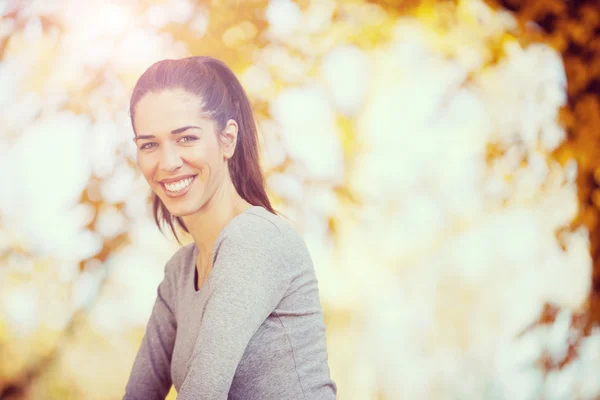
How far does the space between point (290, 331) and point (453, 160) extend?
5.22ft

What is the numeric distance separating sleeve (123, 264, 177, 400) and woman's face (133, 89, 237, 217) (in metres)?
0.20

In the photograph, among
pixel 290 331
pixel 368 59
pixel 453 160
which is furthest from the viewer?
pixel 453 160

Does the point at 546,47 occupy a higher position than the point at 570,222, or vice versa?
the point at 546,47

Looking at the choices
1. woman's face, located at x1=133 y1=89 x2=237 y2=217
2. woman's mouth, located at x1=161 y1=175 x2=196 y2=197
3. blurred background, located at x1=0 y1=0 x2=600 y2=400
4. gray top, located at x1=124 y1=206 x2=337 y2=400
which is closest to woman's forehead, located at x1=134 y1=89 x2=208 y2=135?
woman's face, located at x1=133 y1=89 x2=237 y2=217

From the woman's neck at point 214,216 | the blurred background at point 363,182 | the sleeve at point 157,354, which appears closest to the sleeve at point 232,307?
the woman's neck at point 214,216

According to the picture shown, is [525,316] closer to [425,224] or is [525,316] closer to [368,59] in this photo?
[425,224]

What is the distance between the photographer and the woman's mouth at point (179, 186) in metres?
1.18

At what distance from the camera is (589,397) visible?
2641 millimetres

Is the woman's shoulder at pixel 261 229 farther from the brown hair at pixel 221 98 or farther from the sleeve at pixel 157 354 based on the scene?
the sleeve at pixel 157 354

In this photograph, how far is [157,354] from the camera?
1269mm

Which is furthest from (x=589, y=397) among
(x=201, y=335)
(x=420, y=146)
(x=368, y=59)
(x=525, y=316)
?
(x=201, y=335)

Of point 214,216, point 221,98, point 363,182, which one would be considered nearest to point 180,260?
point 214,216

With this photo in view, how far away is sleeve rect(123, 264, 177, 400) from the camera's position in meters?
1.25

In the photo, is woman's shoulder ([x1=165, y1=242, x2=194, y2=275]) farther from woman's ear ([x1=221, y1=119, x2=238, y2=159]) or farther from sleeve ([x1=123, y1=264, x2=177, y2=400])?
woman's ear ([x1=221, y1=119, x2=238, y2=159])
